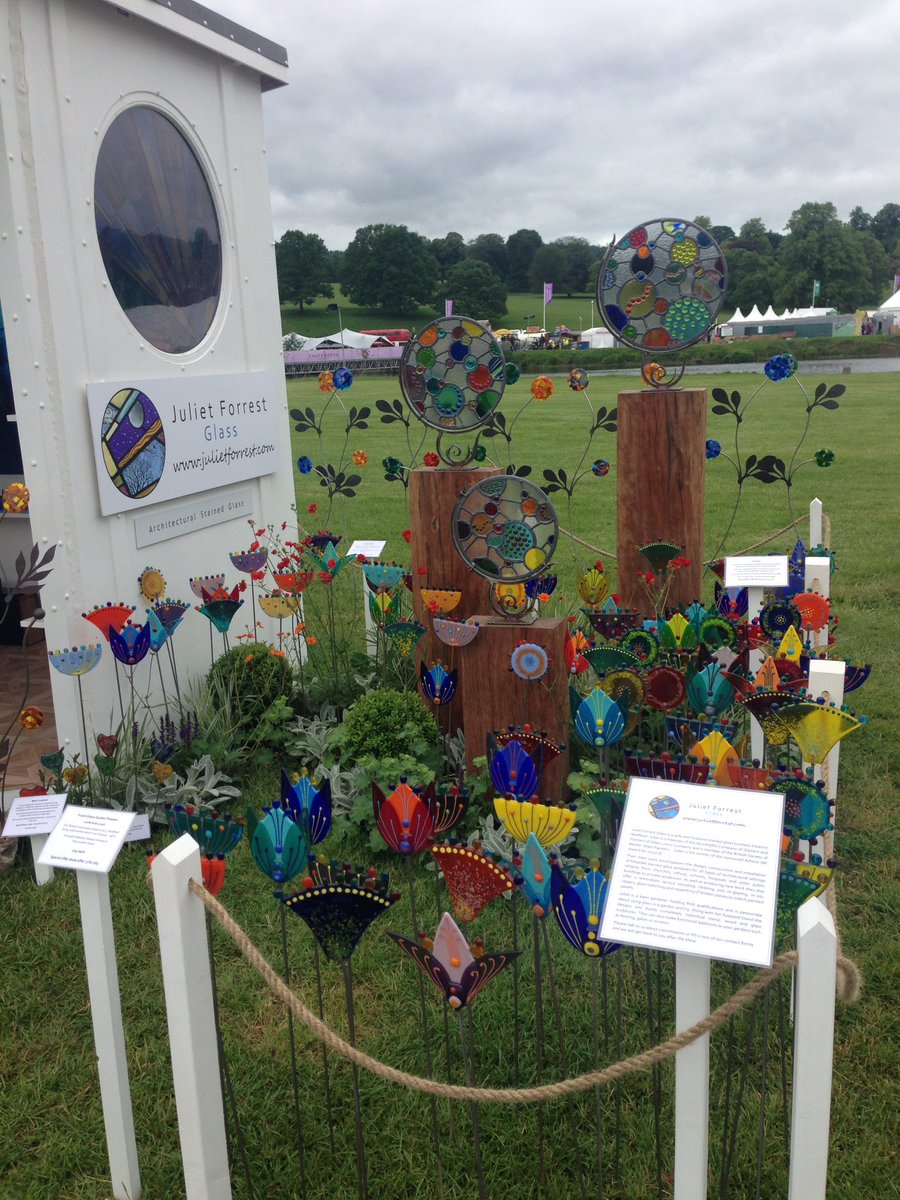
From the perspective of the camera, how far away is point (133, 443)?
4.09 metres

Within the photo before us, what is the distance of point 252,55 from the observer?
4828mm

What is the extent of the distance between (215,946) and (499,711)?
134cm

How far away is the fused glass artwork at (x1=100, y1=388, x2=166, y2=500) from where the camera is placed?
12.9 ft

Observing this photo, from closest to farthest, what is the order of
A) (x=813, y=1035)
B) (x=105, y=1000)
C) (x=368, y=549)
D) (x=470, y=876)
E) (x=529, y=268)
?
(x=813, y=1035) → (x=470, y=876) → (x=105, y=1000) → (x=368, y=549) → (x=529, y=268)

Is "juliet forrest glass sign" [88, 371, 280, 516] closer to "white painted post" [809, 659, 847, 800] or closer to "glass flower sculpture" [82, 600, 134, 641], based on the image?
"glass flower sculpture" [82, 600, 134, 641]

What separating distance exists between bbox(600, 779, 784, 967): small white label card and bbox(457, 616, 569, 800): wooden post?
1.82 metres

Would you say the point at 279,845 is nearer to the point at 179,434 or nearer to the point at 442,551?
the point at 442,551

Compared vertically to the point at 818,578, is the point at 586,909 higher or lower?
lower

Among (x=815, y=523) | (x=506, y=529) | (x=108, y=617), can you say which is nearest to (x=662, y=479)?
(x=506, y=529)

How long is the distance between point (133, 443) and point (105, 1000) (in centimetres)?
253

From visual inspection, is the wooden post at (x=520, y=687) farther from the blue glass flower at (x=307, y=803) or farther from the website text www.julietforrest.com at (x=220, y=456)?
the website text www.julietforrest.com at (x=220, y=456)

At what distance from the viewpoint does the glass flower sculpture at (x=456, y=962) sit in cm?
185

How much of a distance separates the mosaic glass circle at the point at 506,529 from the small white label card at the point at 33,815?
1.85m

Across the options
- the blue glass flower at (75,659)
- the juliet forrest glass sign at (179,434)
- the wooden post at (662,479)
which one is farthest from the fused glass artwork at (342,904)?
the wooden post at (662,479)
